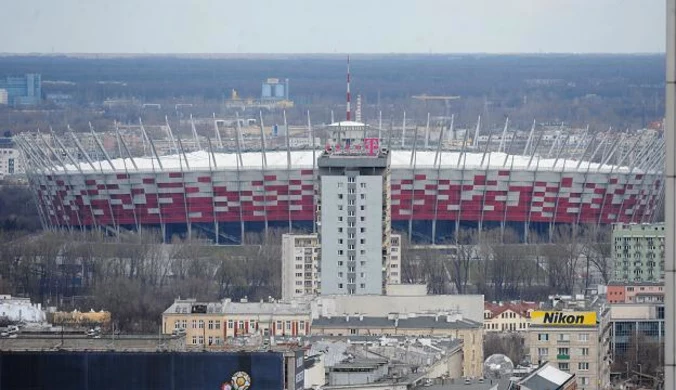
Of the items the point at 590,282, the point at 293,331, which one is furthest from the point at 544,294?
the point at 293,331

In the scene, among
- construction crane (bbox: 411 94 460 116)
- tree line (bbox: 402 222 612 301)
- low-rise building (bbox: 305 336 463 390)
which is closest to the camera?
low-rise building (bbox: 305 336 463 390)

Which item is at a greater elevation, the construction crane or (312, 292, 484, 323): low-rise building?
the construction crane

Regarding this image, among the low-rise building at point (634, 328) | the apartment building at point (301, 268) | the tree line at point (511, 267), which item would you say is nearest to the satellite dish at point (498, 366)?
the low-rise building at point (634, 328)

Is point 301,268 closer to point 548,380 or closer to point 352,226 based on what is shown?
point 352,226

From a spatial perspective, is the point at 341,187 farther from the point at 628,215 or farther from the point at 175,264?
the point at 628,215

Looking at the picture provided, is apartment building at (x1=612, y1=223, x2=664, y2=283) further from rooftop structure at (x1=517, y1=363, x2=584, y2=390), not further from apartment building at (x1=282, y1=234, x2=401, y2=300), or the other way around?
rooftop structure at (x1=517, y1=363, x2=584, y2=390)

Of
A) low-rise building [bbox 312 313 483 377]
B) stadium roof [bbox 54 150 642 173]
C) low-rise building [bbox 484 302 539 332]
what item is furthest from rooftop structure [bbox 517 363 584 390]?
stadium roof [bbox 54 150 642 173]
